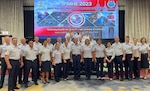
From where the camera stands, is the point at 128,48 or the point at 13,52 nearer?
the point at 13,52

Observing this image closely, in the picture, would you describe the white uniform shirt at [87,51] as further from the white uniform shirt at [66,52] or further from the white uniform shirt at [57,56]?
the white uniform shirt at [57,56]

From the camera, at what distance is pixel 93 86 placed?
713cm

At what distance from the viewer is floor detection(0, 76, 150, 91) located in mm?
6793

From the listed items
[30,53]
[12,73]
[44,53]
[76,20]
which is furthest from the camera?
[76,20]

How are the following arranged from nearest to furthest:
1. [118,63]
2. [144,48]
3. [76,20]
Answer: [118,63], [144,48], [76,20]

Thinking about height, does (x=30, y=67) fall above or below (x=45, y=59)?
below

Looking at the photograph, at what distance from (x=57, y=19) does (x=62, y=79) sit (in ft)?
14.7

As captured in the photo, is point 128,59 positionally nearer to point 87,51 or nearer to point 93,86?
point 87,51

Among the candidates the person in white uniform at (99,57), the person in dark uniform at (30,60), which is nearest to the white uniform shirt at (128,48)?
the person in white uniform at (99,57)

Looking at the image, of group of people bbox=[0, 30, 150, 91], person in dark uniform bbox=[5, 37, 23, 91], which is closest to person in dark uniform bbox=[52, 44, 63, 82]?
group of people bbox=[0, 30, 150, 91]

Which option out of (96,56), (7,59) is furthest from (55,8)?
(7,59)

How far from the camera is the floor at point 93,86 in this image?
6793 millimetres

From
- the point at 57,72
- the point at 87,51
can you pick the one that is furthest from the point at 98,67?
the point at 57,72

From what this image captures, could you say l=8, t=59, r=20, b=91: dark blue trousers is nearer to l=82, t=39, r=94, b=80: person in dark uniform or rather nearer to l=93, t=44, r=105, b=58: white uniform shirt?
l=82, t=39, r=94, b=80: person in dark uniform
